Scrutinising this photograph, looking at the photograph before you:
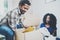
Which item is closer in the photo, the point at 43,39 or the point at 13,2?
the point at 13,2

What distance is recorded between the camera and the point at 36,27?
1652mm

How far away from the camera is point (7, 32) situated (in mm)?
1562

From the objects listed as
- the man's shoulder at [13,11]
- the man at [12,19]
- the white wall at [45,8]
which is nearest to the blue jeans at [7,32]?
the man at [12,19]

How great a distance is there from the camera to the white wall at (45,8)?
5.31 feet

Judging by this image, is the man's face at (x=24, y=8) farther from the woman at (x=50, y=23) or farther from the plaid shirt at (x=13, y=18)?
the woman at (x=50, y=23)

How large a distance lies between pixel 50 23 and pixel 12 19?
52 cm

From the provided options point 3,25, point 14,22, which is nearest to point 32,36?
point 14,22

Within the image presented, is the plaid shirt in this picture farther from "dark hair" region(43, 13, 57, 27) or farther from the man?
"dark hair" region(43, 13, 57, 27)

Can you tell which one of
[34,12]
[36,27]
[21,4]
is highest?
[21,4]

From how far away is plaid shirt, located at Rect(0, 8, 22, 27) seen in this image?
1571 millimetres

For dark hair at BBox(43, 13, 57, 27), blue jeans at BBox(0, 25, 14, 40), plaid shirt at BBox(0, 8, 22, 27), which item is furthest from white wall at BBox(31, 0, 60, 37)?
blue jeans at BBox(0, 25, 14, 40)

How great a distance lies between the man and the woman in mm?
297

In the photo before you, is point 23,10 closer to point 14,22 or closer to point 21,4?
point 21,4

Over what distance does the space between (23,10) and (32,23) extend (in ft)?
0.69
